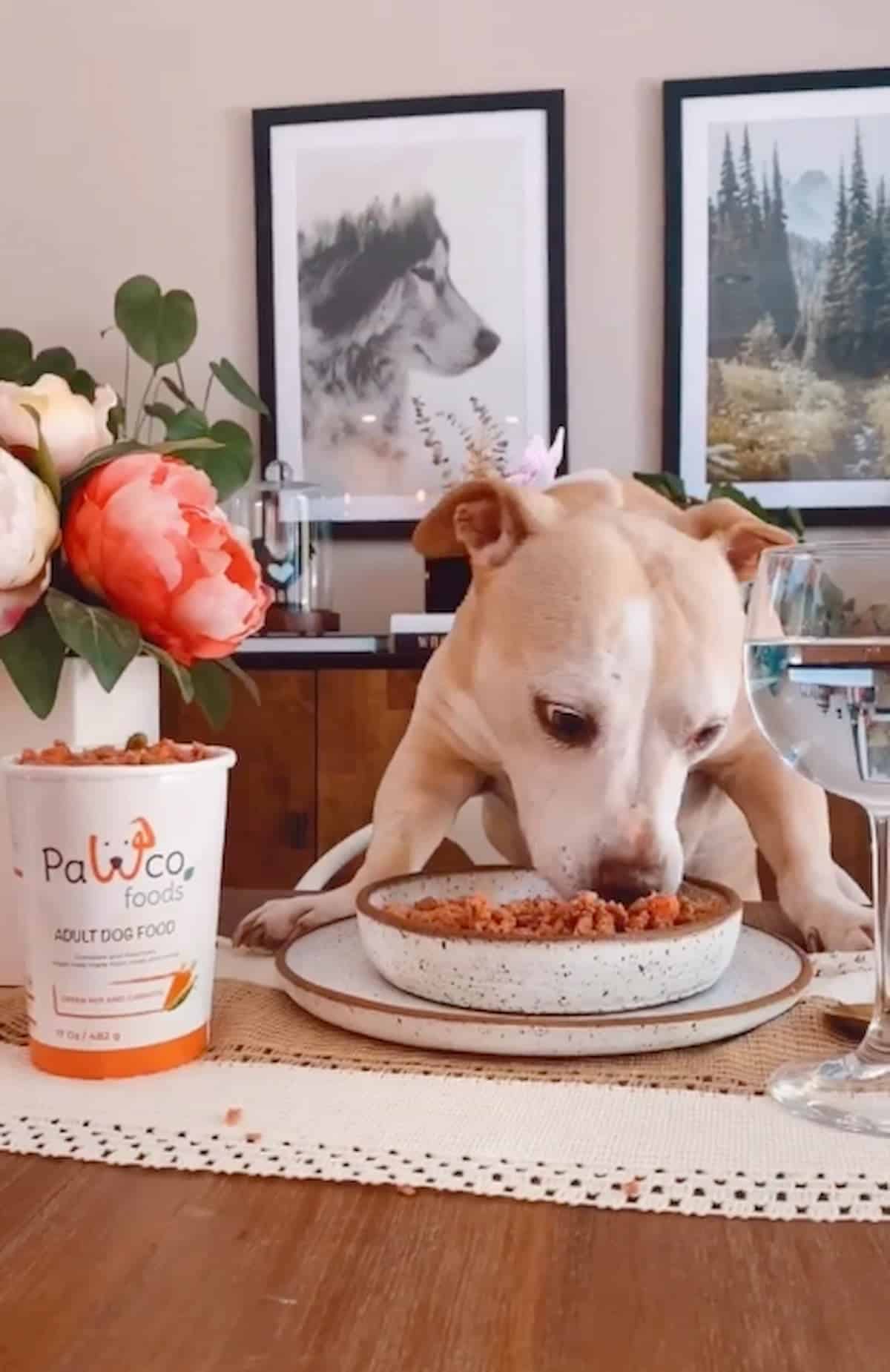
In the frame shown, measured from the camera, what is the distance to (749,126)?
6.77 feet

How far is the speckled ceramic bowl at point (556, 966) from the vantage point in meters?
0.51

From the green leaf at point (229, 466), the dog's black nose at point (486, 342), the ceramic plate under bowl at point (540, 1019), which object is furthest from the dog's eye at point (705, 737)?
the dog's black nose at point (486, 342)

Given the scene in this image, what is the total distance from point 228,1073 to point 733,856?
650 millimetres

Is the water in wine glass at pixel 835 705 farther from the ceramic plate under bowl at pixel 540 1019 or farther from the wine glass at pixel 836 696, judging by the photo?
the ceramic plate under bowl at pixel 540 1019

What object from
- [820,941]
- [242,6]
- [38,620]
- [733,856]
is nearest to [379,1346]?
[38,620]

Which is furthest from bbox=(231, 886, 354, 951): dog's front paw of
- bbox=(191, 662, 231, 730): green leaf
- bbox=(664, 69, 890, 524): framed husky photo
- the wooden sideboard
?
bbox=(664, 69, 890, 524): framed husky photo

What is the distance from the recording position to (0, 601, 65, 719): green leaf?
2.01 feet

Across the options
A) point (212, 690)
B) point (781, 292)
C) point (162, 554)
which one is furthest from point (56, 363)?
point (162, 554)

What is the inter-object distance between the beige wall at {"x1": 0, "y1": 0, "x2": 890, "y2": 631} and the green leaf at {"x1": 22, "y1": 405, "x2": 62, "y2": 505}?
5.12 feet

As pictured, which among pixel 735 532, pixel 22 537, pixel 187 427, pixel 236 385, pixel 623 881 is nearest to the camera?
pixel 22 537

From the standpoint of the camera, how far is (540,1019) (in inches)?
20.2

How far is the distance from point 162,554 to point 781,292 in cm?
173

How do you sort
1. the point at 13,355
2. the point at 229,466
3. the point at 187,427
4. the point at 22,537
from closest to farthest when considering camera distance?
the point at 22,537, the point at 187,427, the point at 229,466, the point at 13,355

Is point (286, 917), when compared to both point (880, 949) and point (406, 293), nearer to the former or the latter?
point (880, 949)
